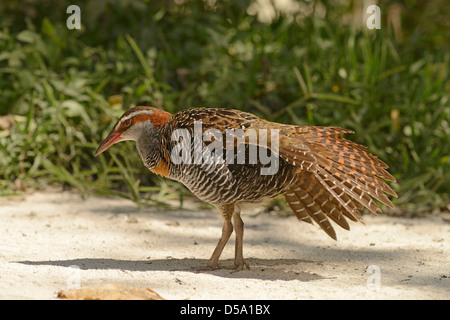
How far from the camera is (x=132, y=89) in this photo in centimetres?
658

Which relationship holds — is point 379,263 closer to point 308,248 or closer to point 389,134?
point 308,248

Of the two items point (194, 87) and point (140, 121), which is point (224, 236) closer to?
point (140, 121)

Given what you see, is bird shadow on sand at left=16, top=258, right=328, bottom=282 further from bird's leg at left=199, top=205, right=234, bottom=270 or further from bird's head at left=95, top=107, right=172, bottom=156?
bird's head at left=95, top=107, right=172, bottom=156

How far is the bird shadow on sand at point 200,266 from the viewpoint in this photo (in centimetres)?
407

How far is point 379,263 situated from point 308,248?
2.00 ft

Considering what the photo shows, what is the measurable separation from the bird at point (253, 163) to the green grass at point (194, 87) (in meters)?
1.49

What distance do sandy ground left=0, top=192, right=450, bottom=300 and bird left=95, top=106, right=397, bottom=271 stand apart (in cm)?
34

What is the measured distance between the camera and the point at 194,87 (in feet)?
22.1

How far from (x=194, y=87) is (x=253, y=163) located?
2.82m

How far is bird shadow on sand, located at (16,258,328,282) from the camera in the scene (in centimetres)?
407

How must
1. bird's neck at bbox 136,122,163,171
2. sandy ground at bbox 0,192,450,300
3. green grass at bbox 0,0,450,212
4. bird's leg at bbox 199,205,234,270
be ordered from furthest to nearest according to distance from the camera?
green grass at bbox 0,0,450,212 → bird's neck at bbox 136,122,163,171 → bird's leg at bbox 199,205,234,270 → sandy ground at bbox 0,192,450,300

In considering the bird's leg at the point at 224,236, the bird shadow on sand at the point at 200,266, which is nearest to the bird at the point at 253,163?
the bird's leg at the point at 224,236

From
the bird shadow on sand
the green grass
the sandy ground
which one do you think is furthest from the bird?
the green grass
